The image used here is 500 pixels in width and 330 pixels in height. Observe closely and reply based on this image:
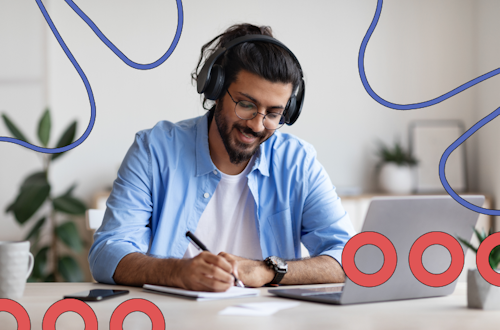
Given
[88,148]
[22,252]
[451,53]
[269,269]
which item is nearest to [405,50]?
[451,53]

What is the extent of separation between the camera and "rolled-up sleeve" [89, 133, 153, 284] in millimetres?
1376

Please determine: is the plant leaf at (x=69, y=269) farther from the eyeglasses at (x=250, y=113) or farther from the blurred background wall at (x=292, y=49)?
the eyeglasses at (x=250, y=113)

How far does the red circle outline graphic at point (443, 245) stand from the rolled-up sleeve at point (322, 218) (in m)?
0.45

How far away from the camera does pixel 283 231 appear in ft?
5.62

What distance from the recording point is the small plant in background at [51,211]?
10.4ft

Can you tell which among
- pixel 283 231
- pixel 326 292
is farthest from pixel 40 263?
pixel 326 292

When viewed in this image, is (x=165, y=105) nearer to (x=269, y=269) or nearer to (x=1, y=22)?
(x=1, y=22)

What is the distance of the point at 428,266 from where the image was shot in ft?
3.62

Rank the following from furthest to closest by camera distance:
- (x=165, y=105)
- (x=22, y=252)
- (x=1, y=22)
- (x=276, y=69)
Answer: (x=165, y=105) < (x=1, y=22) < (x=276, y=69) < (x=22, y=252)

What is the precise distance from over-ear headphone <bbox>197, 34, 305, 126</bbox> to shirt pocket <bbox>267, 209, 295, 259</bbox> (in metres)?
0.32

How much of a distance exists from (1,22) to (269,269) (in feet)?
9.85

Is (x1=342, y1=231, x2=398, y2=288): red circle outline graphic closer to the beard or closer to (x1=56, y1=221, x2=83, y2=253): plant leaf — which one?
the beard

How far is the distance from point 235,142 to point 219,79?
22 cm

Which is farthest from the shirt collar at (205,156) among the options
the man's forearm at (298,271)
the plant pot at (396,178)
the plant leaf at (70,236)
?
the plant pot at (396,178)
